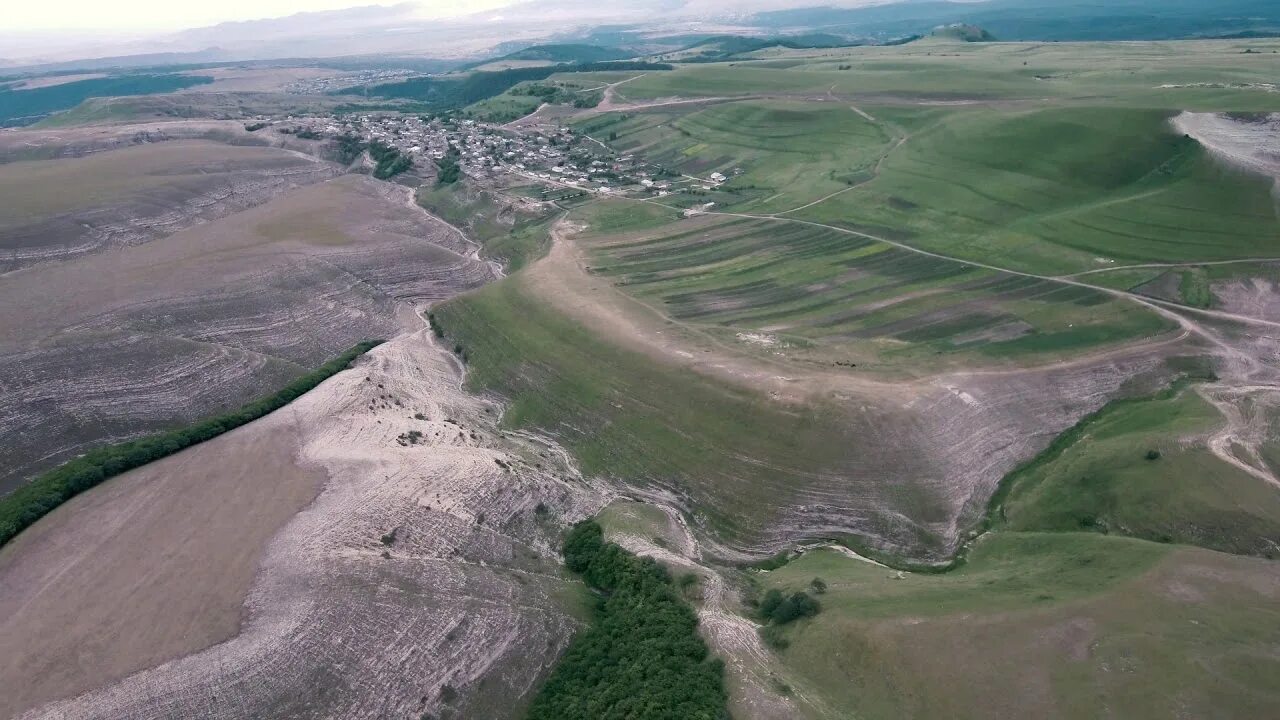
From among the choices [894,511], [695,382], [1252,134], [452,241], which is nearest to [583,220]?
[452,241]

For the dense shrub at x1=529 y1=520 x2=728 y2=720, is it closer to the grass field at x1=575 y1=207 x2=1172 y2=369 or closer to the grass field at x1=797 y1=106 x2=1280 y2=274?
the grass field at x1=575 y1=207 x2=1172 y2=369

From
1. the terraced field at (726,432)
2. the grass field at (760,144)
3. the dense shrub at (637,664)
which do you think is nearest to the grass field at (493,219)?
the terraced field at (726,432)

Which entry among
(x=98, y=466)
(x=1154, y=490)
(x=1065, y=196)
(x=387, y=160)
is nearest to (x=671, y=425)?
(x=1154, y=490)

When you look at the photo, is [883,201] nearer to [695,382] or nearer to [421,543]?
[695,382]

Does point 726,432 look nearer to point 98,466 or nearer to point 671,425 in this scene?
point 671,425

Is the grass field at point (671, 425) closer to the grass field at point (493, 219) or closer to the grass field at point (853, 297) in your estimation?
the grass field at point (853, 297)

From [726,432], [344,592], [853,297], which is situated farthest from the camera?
[853,297]

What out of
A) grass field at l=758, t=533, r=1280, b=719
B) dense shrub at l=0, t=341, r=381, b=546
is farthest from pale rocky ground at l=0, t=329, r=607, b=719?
grass field at l=758, t=533, r=1280, b=719
